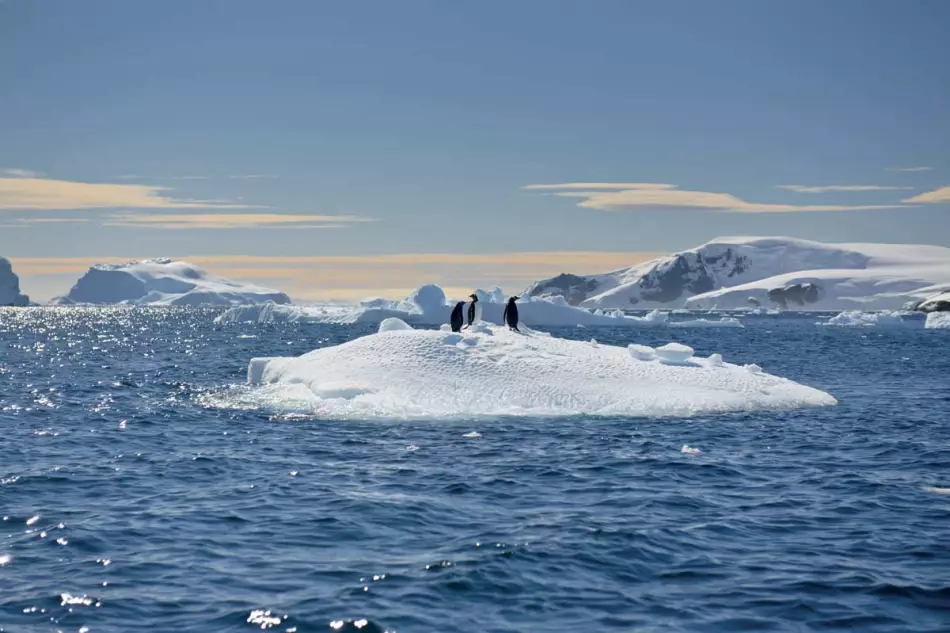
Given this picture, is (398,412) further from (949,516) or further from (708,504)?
(949,516)

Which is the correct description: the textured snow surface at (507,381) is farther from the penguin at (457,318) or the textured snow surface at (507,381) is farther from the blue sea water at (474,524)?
the penguin at (457,318)

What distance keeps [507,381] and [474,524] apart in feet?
38.8

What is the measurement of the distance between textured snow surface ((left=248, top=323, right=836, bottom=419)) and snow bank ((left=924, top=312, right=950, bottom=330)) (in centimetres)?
9528

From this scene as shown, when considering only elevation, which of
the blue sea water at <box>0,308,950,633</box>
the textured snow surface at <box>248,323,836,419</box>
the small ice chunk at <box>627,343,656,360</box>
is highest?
the small ice chunk at <box>627,343,656,360</box>

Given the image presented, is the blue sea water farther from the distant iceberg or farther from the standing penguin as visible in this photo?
the distant iceberg

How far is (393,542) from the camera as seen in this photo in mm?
11758

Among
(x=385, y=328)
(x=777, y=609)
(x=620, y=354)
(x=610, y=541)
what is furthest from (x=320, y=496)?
(x=385, y=328)

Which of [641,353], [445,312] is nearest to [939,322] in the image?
[445,312]

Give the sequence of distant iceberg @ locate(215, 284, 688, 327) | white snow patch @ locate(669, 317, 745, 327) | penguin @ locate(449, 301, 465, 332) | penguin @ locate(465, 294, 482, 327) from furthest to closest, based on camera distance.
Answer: white snow patch @ locate(669, 317, 745, 327), distant iceberg @ locate(215, 284, 688, 327), penguin @ locate(465, 294, 482, 327), penguin @ locate(449, 301, 465, 332)

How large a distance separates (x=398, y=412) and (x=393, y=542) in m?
10.8

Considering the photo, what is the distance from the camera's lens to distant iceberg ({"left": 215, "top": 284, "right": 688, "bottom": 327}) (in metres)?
85.6

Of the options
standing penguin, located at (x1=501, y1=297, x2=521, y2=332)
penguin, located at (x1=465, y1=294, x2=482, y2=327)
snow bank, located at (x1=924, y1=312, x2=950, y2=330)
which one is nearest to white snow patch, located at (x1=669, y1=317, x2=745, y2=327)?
snow bank, located at (x1=924, y1=312, x2=950, y2=330)

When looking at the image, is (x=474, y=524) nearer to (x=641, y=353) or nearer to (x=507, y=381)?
(x=507, y=381)

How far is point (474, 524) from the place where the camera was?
41.4 feet
